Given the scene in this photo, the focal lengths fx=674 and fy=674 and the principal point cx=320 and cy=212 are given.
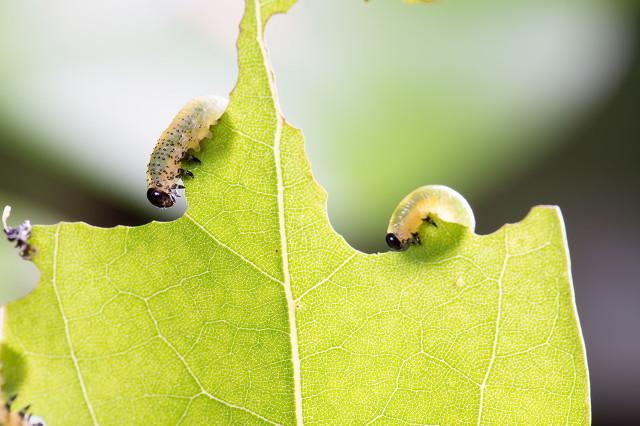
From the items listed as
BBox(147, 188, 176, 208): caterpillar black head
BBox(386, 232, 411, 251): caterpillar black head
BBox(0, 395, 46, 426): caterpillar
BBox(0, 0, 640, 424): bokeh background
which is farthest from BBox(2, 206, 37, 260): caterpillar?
BBox(0, 0, 640, 424): bokeh background

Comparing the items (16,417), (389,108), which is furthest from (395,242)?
(389,108)

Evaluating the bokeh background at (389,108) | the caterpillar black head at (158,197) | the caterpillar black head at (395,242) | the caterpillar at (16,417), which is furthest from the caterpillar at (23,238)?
the bokeh background at (389,108)

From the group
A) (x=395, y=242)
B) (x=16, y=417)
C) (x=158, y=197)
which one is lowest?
(x=16, y=417)

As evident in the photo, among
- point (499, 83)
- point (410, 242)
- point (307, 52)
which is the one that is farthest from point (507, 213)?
point (410, 242)

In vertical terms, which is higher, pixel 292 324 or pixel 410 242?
pixel 410 242

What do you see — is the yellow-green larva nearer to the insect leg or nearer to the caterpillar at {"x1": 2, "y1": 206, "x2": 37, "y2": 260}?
the insect leg

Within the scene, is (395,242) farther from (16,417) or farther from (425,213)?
(16,417)

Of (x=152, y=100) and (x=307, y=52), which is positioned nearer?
(x=152, y=100)

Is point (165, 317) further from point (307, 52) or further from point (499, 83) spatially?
point (499, 83)
